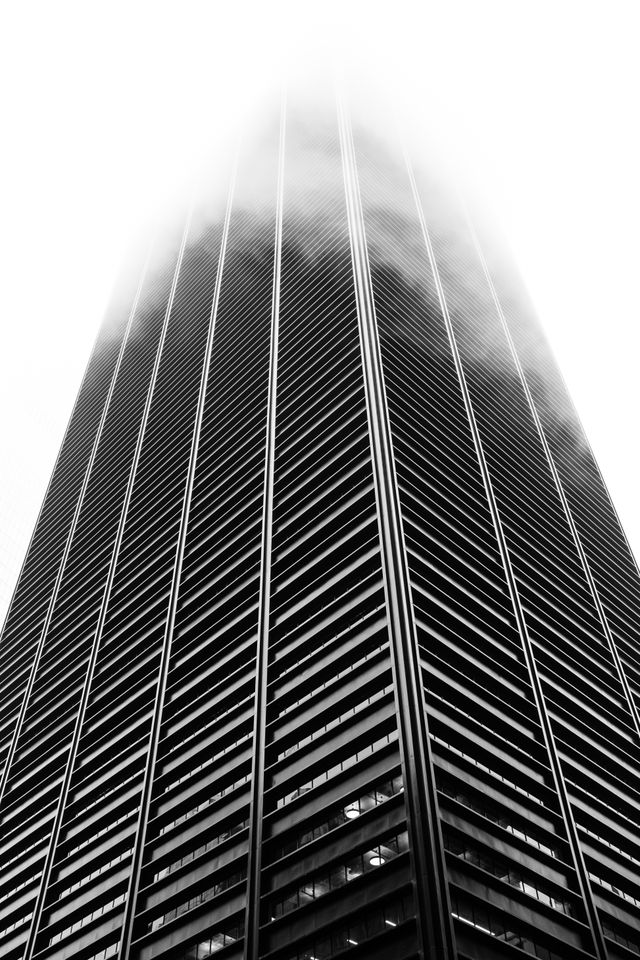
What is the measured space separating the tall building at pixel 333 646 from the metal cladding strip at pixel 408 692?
121 mm

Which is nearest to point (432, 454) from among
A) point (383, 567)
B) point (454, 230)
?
point (383, 567)

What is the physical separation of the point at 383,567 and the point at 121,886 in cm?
2169

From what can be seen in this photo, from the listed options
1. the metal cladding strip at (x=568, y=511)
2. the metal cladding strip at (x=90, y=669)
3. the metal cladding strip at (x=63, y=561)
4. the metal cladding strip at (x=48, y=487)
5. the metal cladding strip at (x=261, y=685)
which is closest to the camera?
the metal cladding strip at (x=261, y=685)

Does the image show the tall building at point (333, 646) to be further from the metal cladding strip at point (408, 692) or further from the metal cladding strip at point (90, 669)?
the metal cladding strip at point (90, 669)

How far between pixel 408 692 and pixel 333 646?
6.87 metres

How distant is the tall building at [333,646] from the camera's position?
40.2 meters

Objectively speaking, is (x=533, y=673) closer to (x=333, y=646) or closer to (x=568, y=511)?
(x=333, y=646)

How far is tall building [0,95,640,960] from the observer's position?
4022 cm

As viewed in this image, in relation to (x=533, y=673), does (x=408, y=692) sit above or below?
below

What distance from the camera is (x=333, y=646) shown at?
4872 cm

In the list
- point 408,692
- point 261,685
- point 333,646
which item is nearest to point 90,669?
point 261,685

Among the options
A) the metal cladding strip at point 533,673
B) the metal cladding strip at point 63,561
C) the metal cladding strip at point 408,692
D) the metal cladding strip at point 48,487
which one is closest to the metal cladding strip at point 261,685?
the metal cladding strip at point 408,692

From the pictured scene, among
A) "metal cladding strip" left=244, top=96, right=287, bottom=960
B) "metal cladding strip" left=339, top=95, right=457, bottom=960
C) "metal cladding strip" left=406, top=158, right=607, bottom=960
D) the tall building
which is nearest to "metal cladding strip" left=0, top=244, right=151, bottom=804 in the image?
the tall building

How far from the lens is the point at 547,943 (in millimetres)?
38938
